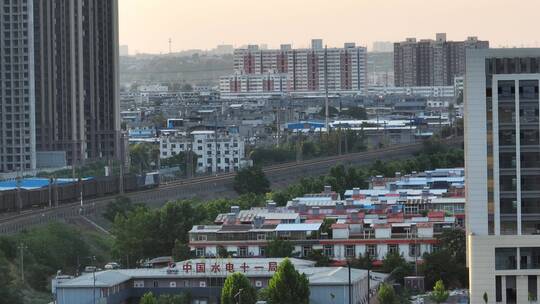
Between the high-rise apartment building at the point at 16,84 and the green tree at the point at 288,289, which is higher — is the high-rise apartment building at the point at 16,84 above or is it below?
above

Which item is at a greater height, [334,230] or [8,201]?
[334,230]

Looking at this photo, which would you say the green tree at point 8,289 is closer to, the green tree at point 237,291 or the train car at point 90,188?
the green tree at point 237,291

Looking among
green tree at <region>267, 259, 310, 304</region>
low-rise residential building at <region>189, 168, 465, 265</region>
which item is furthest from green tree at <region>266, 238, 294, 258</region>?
green tree at <region>267, 259, 310, 304</region>

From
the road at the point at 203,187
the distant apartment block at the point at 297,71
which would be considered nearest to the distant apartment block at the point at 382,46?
the distant apartment block at the point at 297,71

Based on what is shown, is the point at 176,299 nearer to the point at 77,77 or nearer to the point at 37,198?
the point at 37,198

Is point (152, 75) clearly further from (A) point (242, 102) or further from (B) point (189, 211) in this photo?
(B) point (189, 211)

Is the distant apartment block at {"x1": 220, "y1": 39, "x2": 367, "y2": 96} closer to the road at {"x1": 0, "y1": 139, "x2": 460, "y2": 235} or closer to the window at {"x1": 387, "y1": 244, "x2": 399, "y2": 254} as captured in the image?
the road at {"x1": 0, "y1": 139, "x2": 460, "y2": 235}

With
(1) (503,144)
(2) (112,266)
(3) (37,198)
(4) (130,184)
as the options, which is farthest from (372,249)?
(4) (130,184)
